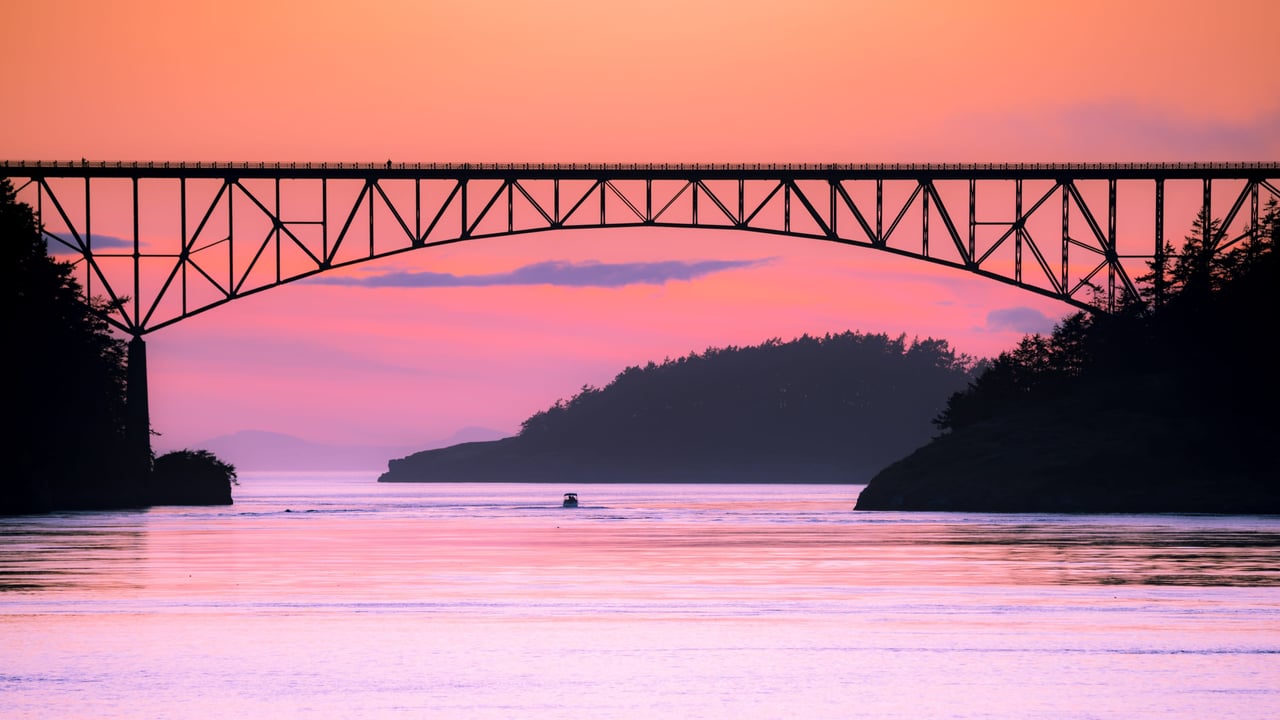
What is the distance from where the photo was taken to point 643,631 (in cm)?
3056

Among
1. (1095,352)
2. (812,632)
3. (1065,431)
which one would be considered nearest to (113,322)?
(1065,431)

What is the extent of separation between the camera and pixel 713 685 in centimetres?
2397

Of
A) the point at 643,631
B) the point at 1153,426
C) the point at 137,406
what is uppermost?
the point at 137,406

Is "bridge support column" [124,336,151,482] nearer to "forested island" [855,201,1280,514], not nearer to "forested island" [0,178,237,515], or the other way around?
"forested island" [0,178,237,515]

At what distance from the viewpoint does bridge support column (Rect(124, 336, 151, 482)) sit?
10081 cm

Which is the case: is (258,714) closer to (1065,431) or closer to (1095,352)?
(1065,431)

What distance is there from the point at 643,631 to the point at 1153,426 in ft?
263

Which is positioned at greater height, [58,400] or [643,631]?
[58,400]

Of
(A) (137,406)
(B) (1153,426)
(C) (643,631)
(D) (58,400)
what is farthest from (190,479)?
(C) (643,631)

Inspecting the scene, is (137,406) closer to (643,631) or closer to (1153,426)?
(1153,426)

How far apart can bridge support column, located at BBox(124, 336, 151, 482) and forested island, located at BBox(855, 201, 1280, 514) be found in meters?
41.5

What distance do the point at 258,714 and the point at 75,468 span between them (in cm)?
8356

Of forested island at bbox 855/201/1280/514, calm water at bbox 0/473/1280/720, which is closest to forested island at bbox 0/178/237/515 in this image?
calm water at bbox 0/473/1280/720

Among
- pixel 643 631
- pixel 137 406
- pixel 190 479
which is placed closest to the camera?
pixel 643 631
